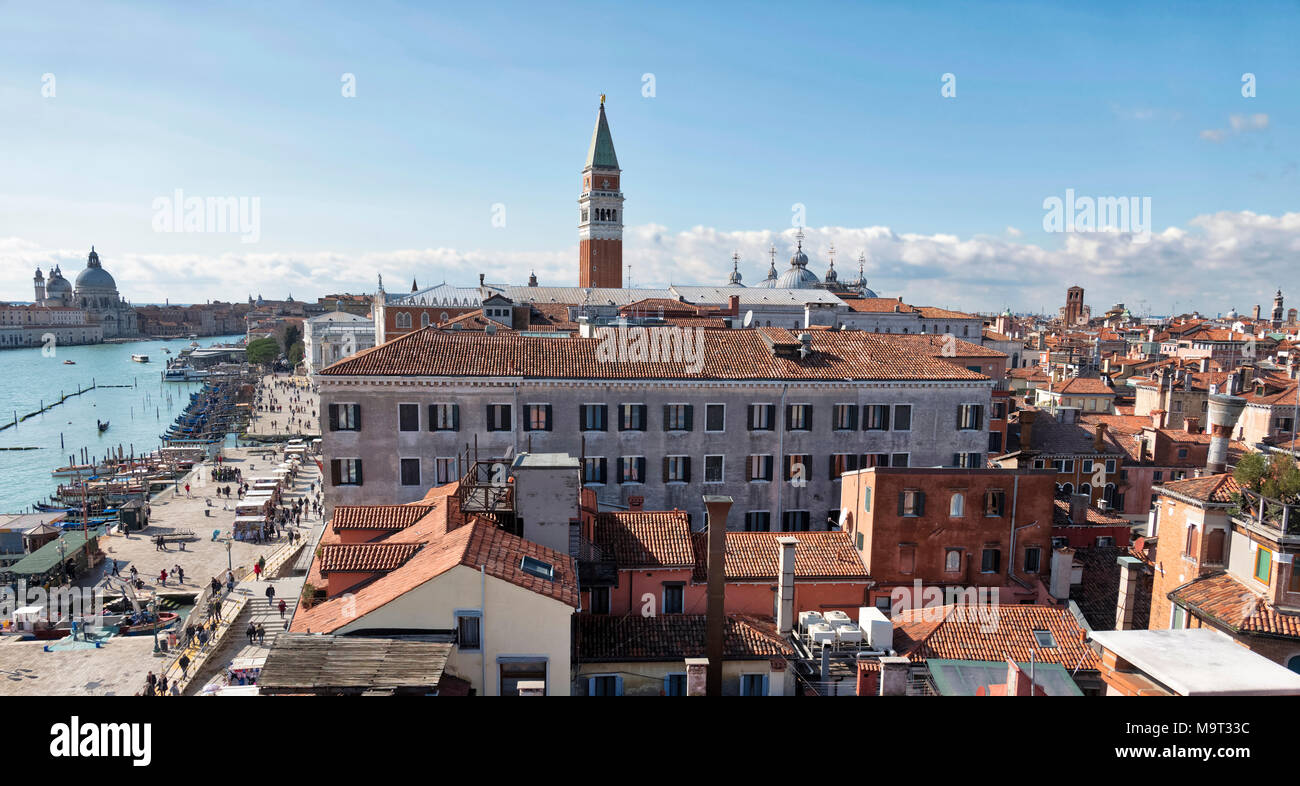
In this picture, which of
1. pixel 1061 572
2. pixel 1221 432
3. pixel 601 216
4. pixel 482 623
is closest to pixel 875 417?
pixel 1061 572

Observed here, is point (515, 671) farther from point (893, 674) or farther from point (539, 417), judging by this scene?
point (539, 417)

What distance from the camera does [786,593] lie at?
17.0 metres

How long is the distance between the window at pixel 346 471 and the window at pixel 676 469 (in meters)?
9.52

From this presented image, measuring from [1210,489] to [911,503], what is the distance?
237 inches

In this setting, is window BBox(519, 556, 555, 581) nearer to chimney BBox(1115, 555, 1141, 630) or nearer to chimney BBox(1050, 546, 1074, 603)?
chimney BBox(1115, 555, 1141, 630)

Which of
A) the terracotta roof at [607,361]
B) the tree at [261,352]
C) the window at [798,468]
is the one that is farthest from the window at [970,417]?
the tree at [261,352]

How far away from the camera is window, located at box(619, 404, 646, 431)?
84.0 ft

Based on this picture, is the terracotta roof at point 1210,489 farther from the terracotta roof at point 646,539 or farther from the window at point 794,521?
the window at point 794,521

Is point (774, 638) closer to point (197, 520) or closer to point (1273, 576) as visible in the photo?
point (1273, 576)

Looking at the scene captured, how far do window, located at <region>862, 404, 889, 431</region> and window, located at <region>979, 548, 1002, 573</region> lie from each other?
740 centimetres

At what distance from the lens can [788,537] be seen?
18.5m
